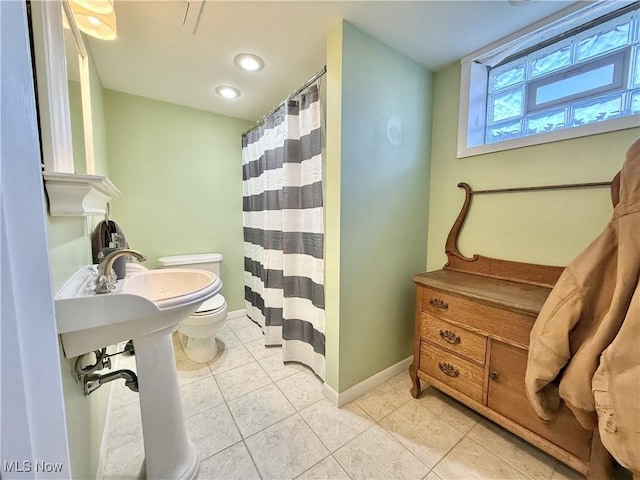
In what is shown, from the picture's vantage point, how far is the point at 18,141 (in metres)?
0.39

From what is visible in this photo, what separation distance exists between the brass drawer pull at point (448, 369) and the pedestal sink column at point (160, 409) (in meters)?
1.36

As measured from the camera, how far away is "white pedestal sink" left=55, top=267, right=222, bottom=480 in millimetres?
705

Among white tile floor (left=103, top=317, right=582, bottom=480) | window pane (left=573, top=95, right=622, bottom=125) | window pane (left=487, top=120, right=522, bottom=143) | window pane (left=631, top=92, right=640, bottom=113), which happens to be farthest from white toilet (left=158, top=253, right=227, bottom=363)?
window pane (left=631, top=92, right=640, bottom=113)

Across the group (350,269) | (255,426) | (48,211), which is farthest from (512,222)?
(48,211)

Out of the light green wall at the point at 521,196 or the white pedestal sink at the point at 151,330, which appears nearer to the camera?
the white pedestal sink at the point at 151,330

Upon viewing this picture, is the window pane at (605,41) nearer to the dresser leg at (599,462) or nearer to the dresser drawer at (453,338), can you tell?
the dresser drawer at (453,338)

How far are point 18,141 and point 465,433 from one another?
1999mm

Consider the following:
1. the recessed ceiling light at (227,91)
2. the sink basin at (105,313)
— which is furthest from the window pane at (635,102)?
the recessed ceiling light at (227,91)

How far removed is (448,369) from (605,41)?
1913mm

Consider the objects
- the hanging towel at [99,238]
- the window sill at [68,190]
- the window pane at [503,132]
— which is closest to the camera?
the window sill at [68,190]

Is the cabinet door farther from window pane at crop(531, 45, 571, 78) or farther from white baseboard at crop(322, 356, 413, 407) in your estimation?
window pane at crop(531, 45, 571, 78)

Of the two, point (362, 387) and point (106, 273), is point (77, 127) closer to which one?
point (106, 273)

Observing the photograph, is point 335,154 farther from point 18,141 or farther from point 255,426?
point 255,426

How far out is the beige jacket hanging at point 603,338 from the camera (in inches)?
28.8
